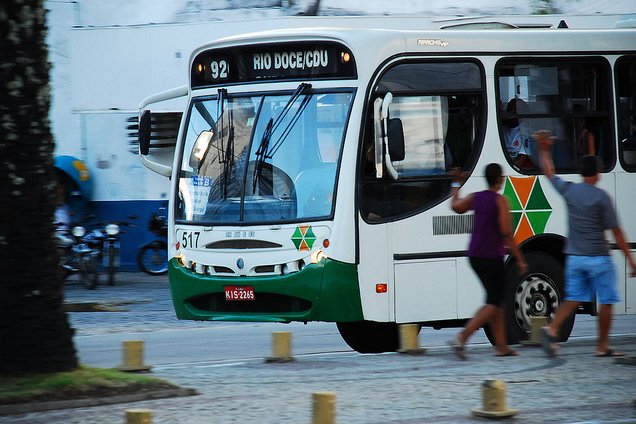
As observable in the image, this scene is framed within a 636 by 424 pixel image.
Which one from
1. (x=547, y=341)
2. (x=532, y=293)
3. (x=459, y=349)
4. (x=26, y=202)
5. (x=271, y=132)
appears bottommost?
(x=459, y=349)

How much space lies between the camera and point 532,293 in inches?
497

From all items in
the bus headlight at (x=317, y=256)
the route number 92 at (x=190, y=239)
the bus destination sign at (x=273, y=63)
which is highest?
the bus destination sign at (x=273, y=63)

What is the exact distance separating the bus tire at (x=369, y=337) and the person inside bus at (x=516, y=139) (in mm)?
2118

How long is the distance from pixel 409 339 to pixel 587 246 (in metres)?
1.95

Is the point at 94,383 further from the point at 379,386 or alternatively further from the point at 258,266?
the point at 258,266

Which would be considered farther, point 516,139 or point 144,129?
point 144,129

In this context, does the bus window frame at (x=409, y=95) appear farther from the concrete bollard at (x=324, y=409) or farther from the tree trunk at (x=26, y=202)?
the concrete bollard at (x=324, y=409)

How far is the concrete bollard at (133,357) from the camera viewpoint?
35.7 ft

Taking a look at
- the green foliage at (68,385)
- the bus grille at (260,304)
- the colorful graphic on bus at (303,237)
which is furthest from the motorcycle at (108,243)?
the green foliage at (68,385)

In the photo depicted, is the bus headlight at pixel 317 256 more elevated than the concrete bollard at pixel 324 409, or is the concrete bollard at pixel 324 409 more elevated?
the bus headlight at pixel 317 256

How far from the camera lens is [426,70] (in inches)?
479

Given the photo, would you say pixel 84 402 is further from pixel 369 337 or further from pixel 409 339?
pixel 369 337

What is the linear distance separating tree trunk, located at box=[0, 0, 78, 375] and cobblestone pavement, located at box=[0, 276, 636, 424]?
593 millimetres

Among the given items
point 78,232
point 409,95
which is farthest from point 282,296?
point 78,232
